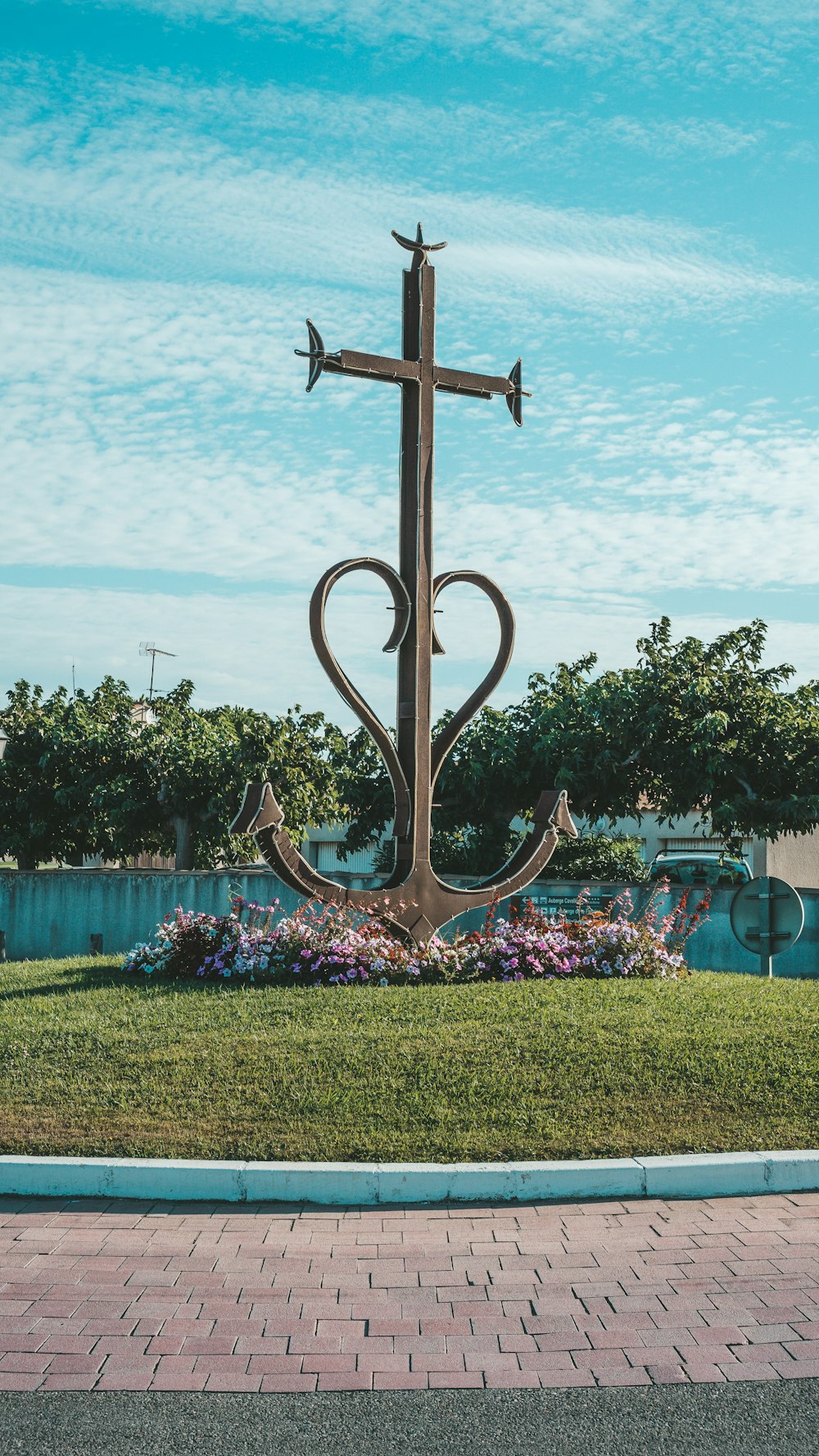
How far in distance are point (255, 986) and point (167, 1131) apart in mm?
3232

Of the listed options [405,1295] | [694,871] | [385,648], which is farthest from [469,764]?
[405,1295]

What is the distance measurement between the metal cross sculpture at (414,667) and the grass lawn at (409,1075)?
148cm

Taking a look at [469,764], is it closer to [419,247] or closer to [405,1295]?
[419,247]

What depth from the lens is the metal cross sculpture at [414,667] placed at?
1068 cm

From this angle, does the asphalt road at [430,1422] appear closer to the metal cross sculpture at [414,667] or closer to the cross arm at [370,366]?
the metal cross sculpture at [414,667]

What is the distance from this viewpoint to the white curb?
6.09m

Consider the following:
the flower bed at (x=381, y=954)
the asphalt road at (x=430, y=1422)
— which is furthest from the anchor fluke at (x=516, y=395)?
the asphalt road at (x=430, y=1422)

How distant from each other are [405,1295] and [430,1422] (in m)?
1.03

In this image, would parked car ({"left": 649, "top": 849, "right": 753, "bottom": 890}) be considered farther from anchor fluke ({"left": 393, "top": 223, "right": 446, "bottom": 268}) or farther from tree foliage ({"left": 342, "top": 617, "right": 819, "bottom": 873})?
anchor fluke ({"left": 393, "top": 223, "right": 446, "bottom": 268})

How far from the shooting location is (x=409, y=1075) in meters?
7.26

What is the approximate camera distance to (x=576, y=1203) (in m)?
6.09

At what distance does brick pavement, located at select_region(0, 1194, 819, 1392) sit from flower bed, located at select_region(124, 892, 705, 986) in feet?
13.1

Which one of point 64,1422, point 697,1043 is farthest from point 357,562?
point 64,1422

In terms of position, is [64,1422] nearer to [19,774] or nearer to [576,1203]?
[576,1203]
